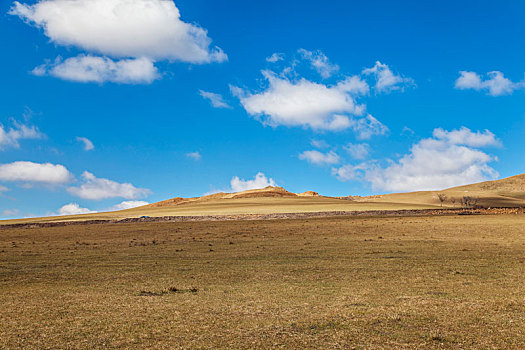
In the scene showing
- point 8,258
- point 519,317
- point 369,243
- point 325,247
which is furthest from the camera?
point 369,243

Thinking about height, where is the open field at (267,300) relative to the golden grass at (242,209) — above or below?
below

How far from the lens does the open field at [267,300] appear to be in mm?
8969

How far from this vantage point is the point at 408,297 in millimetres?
12805

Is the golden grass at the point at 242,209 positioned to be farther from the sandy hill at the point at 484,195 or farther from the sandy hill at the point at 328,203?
the sandy hill at the point at 484,195

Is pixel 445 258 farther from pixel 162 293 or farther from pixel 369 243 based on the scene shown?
pixel 162 293

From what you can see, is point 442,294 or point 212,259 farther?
point 212,259

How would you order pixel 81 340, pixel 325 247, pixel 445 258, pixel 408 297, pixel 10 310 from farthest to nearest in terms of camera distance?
pixel 325 247 < pixel 445 258 < pixel 408 297 < pixel 10 310 < pixel 81 340

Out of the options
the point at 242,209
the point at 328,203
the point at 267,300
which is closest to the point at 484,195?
the point at 328,203

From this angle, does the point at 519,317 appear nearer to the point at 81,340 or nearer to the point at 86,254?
the point at 81,340

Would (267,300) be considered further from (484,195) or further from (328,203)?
(484,195)

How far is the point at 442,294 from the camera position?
1329cm

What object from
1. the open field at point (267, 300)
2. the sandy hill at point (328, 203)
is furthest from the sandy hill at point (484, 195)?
the open field at point (267, 300)

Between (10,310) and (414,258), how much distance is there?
1820 centimetres

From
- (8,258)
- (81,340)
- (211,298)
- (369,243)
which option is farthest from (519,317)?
(8,258)
